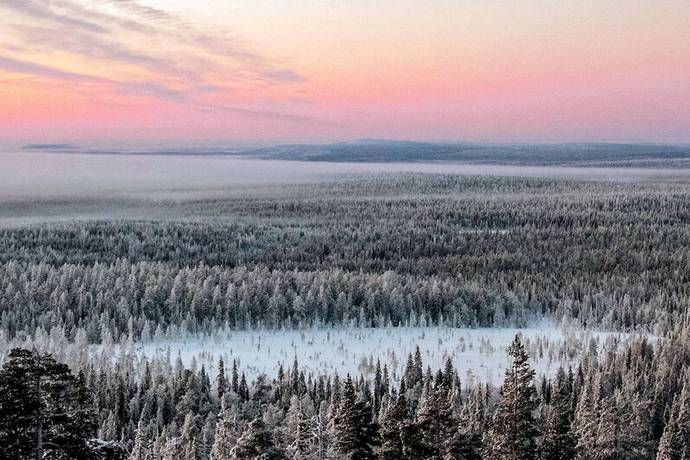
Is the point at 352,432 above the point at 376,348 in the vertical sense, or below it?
above

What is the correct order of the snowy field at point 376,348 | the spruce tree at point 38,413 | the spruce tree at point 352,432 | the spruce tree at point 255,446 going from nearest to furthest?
1. the spruce tree at point 38,413
2. the spruce tree at point 255,446
3. the spruce tree at point 352,432
4. the snowy field at point 376,348

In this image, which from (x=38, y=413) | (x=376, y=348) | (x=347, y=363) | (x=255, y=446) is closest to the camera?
(x=38, y=413)

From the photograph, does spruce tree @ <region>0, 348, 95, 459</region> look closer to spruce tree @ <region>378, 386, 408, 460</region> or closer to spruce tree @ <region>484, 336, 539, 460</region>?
spruce tree @ <region>378, 386, 408, 460</region>

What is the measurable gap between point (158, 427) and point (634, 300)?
367 ft

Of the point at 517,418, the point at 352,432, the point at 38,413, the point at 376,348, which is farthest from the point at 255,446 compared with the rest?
the point at 376,348

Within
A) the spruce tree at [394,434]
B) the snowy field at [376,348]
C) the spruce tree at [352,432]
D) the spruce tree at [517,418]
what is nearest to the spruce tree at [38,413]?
the spruce tree at [352,432]

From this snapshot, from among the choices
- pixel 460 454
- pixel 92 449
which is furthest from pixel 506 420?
pixel 92 449

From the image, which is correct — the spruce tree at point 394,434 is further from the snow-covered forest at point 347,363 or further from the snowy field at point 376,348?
the snowy field at point 376,348

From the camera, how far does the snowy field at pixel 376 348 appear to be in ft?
340

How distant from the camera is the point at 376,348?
117 metres

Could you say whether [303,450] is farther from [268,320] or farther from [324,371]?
[268,320]

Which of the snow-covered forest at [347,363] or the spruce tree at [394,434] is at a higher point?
the spruce tree at [394,434]

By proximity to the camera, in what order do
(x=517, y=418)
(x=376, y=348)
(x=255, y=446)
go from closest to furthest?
(x=255, y=446) < (x=517, y=418) < (x=376, y=348)

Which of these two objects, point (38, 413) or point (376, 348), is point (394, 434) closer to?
point (38, 413)
